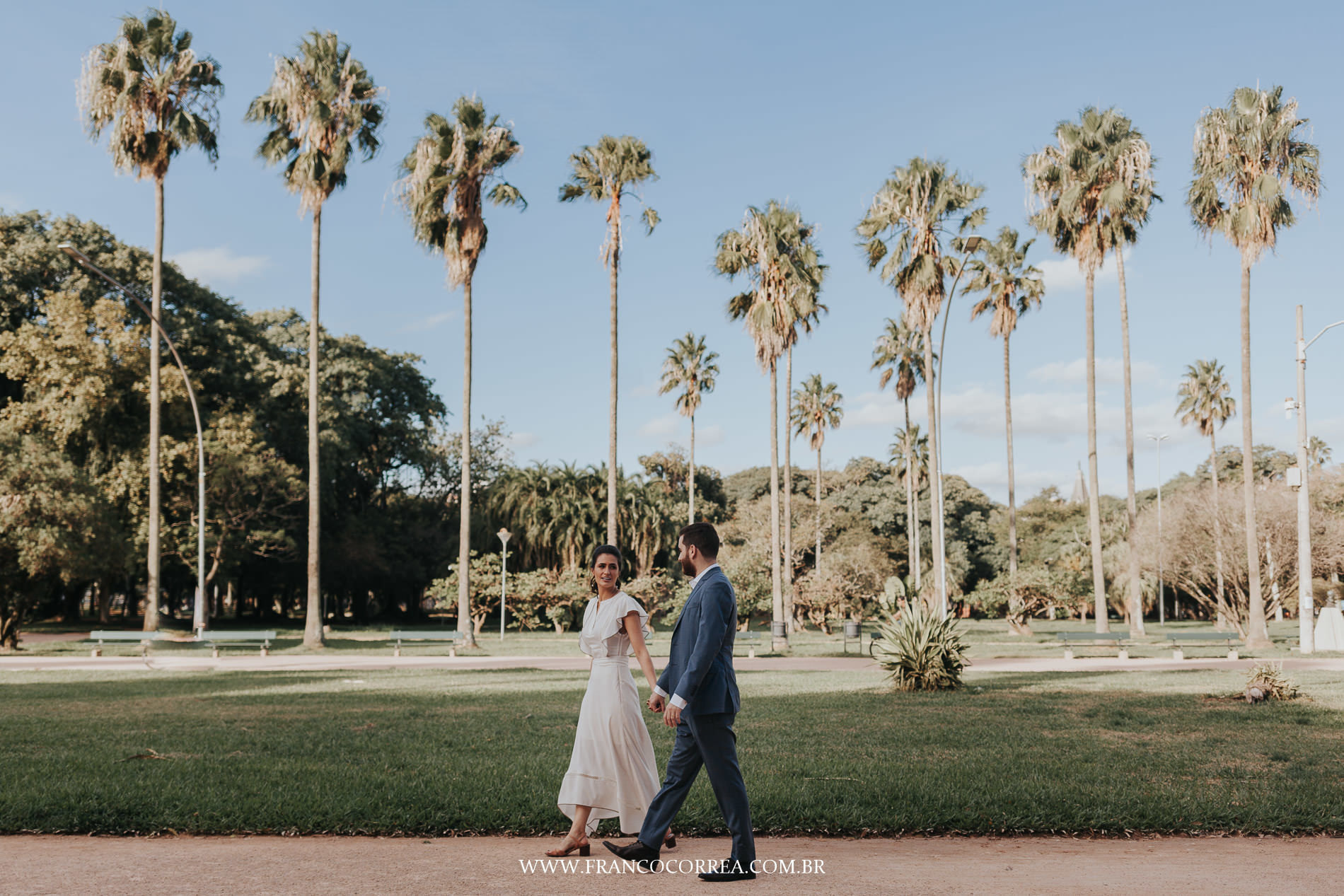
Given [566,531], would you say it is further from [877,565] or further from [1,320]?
[1,320]

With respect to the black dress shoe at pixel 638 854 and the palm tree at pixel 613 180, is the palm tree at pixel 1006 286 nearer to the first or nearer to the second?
the palm tree at pixel 613 180

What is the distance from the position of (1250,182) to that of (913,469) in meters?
25.9

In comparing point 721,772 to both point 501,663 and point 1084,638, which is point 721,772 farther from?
point 1084,638

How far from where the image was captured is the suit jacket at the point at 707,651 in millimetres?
4930

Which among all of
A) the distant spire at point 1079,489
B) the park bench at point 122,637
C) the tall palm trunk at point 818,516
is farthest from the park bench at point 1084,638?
the distant spire at point 1079,489

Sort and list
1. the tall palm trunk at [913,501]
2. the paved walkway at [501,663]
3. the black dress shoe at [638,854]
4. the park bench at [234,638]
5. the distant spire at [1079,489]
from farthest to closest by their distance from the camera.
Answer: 1. the distant spire at [1079,489]
2. the tall palm trunk at [913,501]
3. the park bench at [234,638]
4. the paved walkway at [501,663]
5. the black dress shoe at [638,854]

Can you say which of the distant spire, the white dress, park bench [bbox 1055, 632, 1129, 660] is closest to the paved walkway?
park bench [bbox 1055, 632, 1129, 660]

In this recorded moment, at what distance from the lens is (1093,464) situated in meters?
31.5

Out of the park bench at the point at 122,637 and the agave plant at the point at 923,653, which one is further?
the park bench at the point at 122,637

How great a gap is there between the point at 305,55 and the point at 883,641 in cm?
2252

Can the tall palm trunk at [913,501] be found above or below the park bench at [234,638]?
above

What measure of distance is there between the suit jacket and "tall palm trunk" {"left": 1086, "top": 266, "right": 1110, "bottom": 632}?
27.9m

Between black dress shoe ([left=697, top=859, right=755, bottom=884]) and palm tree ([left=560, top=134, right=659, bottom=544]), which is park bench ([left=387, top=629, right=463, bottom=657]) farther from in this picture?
black dress shoe ([left=697, top=859, right=755, bottom=884])

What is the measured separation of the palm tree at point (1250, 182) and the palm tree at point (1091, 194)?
1.92 meters
